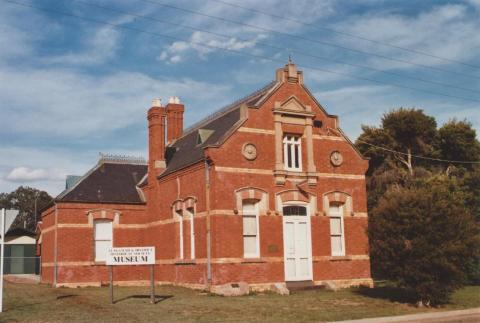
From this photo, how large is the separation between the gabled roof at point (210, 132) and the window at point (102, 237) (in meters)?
4.38

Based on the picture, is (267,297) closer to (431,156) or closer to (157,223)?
(157,223)

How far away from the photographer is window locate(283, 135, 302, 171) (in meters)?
25.0

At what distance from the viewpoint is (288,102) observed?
2492 centimetres

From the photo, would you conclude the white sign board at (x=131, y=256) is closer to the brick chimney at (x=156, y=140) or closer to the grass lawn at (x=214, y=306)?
the grass lawn at (x=214, y=306)

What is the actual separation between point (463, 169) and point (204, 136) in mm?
23936

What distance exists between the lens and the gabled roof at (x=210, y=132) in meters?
25.4

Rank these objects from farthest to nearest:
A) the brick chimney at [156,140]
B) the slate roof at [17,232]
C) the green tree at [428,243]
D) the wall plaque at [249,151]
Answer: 1. the slate roof at [17,232]
2. the brick chimney at [156,140]
3. the wall plaque at [249,151]
4. the green tree at [428,243]

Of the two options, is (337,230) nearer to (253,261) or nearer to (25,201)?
(253,261)

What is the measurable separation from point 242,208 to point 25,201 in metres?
80.2

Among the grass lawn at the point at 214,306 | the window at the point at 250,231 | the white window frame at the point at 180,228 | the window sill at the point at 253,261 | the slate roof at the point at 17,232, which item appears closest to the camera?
the grass lawn at the point at 214,306

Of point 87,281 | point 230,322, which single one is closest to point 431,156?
point 87,281

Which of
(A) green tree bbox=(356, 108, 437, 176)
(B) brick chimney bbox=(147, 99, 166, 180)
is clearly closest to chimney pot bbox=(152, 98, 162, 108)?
(B) brick chimney bbox=(147, 99, 166, 180)

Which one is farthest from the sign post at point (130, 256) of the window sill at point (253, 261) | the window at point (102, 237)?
the window at point (102, 237)

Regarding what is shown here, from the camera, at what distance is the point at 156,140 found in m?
28.9
